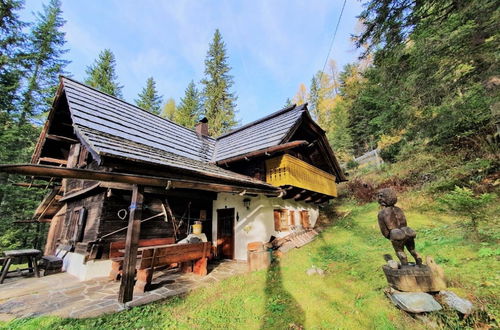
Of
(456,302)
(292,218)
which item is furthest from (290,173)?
(456,302)

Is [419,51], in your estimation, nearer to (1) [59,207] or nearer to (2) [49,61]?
(1) [59,207]

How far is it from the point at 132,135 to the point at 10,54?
1504 centimetres

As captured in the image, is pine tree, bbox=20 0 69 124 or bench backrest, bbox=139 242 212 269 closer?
bench backrest, bbox=139 242 212 269

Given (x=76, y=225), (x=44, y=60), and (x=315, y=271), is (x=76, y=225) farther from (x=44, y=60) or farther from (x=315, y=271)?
(x=44, y=60)

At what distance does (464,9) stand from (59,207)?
61.4 ft

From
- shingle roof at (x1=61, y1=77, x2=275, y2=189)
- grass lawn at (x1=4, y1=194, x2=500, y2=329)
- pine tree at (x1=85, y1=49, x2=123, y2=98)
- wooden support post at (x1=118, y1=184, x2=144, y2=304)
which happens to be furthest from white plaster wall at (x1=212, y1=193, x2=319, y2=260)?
pine tree at (x1=85, y1=49, x2=123, y2=98)

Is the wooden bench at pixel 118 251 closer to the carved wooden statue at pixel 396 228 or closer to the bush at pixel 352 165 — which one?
the carved wooden statue at pixel 396 228

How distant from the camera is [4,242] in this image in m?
12.7

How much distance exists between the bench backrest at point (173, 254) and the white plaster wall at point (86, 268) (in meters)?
2.58

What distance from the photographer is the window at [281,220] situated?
8453mm

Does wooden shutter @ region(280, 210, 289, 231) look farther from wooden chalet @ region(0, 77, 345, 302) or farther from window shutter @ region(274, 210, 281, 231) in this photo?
window shutter @ region(274, 210, 281, 231)

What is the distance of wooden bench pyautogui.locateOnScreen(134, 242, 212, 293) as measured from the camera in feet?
15.0

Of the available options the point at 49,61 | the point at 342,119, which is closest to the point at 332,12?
the point at 342,119

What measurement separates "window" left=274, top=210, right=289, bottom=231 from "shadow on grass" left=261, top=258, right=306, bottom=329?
11.7 feet
